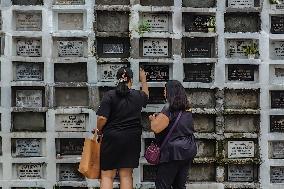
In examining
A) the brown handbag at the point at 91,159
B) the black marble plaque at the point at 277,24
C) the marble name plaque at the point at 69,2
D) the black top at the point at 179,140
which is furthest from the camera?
the black marble plaque at the point at 277,24

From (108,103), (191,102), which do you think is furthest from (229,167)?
(108,103)

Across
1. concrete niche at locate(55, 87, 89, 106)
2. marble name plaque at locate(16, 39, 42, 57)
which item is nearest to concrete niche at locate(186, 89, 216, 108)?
concrete niche at locate(55, 87, 89, 106)

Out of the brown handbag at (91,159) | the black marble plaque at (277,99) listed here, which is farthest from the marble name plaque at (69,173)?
the black marble plaque at (277,99)

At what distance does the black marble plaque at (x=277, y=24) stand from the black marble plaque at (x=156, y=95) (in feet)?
5.73

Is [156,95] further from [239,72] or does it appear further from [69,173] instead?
[69,173]

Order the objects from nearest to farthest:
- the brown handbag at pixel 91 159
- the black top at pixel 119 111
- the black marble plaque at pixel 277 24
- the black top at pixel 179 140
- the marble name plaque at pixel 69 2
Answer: the black top at pixel 179 140
the black top at pixel 119 111
the brown handbag at pixel 91 159
the marble name plaque at pixel 69 2
the black marble plaque at pixel 277 24

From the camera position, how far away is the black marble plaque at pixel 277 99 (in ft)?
22.0

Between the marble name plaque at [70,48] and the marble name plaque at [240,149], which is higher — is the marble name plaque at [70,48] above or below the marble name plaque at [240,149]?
above

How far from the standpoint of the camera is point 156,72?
6.66 m

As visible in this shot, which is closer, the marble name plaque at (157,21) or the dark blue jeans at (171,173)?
the dark blue jeans at (171,173)

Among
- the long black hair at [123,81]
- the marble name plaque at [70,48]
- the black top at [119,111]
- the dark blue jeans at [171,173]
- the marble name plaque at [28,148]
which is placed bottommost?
the dark blue jeans at [171,173]

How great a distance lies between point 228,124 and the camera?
6.73m

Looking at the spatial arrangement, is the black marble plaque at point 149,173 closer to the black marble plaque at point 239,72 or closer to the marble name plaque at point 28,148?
the marble name plaque at point 28,148

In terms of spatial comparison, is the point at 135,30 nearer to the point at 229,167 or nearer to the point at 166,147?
the point at 166,147
